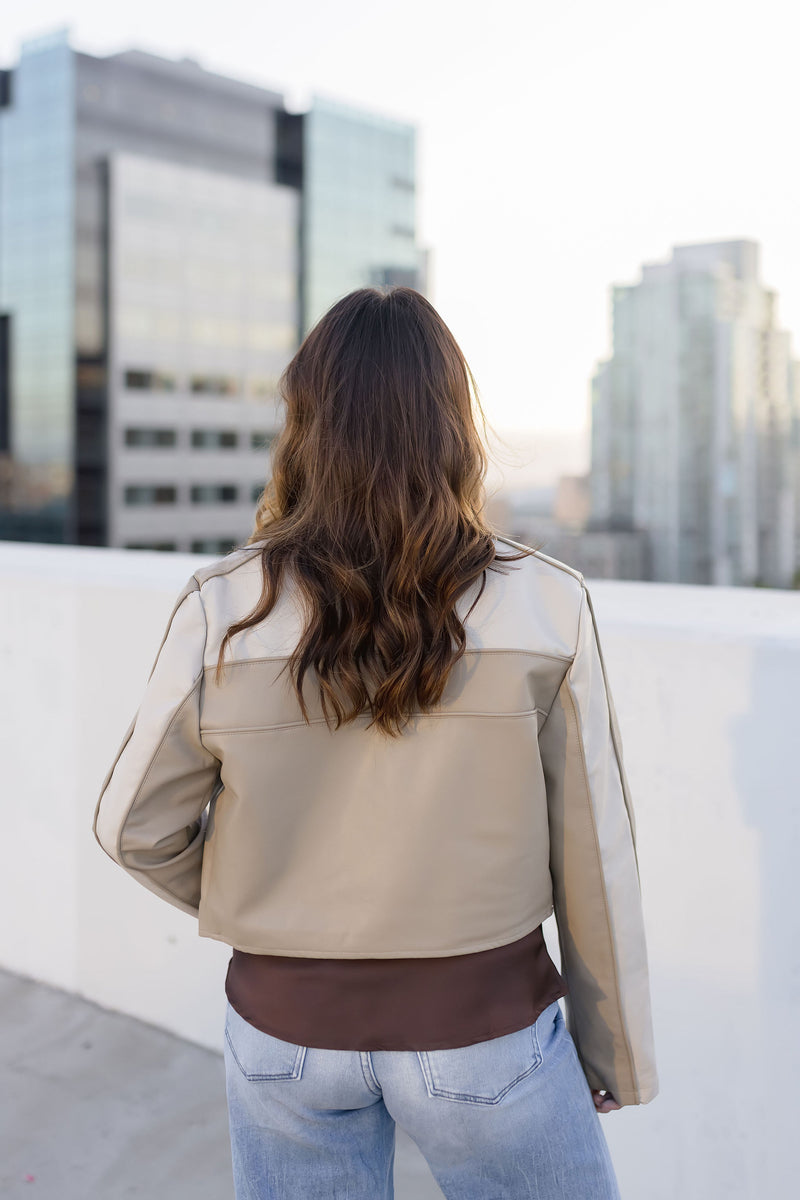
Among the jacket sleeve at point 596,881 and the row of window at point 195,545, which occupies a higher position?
the row of window at point 195,545

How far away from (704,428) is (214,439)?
33043mm

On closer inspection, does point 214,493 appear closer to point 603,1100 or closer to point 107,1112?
point 107,1112

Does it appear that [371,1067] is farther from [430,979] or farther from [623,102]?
[623,102]

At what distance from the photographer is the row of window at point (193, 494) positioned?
52.8 meters

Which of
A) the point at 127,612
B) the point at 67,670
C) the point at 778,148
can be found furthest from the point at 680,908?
the point at 778,148

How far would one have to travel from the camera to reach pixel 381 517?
2.97ft

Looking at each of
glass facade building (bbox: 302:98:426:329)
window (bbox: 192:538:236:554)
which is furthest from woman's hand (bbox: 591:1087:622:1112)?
glass facade building (bbox: 302:98:426:329)

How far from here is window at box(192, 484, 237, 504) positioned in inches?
2179

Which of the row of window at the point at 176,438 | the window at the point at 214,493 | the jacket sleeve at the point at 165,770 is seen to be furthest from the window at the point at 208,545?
the jacket sleeve at the point at 165,770

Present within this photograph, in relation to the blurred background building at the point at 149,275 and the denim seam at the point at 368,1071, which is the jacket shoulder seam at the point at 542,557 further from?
the blurred background building at the point at 149,275

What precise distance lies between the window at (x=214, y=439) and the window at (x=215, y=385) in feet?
7.21

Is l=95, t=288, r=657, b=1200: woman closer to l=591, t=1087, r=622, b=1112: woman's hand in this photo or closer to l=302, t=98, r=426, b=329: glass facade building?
l=591, t=1087, r=622, b=1112: woman's hand

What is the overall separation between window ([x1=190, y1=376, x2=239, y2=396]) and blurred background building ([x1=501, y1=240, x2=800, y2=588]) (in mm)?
18984

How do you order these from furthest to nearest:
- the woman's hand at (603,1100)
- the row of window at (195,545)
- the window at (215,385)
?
the window at (215,385), the row of window at (195,545), the woman's hand at (603,1100)
